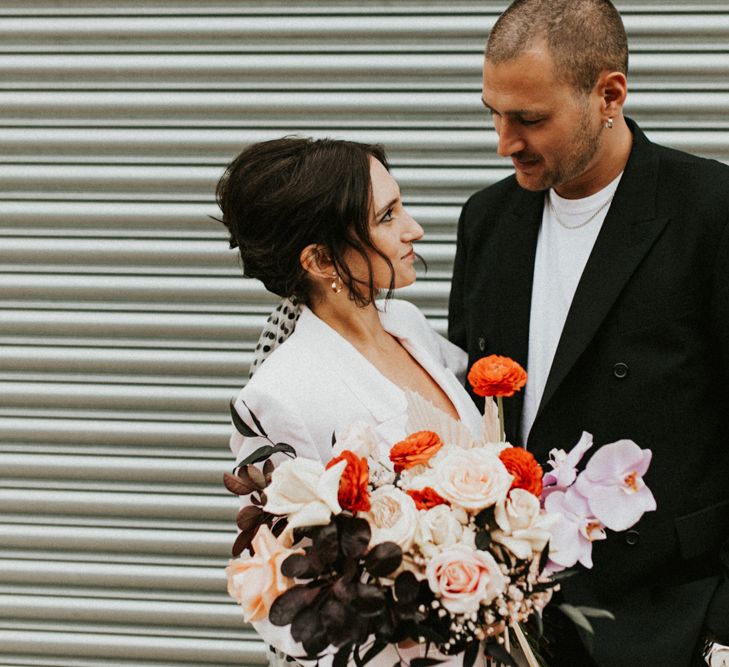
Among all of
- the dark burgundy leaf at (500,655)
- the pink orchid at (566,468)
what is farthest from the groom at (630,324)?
the dark burgundy leaf at (500,655)

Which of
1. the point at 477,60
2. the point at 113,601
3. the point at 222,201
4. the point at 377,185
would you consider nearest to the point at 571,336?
the point at 377,185

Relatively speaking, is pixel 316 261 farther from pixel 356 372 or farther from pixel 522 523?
pixel 522 523

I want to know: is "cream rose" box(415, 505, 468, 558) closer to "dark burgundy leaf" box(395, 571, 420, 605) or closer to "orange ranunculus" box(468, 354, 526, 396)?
"dark burgundy leaf" box(395, 571, 420, 605)

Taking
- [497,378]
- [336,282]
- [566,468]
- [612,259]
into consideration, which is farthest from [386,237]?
[566,468]

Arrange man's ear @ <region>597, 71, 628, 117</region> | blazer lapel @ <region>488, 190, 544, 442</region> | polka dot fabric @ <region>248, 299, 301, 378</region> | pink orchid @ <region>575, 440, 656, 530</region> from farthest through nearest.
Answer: polka dot fabric @ <region>248, 299, 301, 378</region>
blazer lapel @ <region>488, 190, 544, 442</region>
man's ear @ <region>597, 71, 628, 117</region>
pink orchid @ <region>575, 440, 656, 530</region>

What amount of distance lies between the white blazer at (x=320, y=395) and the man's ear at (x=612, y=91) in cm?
80

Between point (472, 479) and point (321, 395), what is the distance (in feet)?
Result: 2.44

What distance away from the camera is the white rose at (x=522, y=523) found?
4.47ft

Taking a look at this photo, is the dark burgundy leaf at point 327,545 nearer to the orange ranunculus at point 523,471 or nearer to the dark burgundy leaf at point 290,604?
the dark burgundy leaf at point 290,604

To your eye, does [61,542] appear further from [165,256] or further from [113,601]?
[165,256]

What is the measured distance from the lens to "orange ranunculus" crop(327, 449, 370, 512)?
4.47 feet

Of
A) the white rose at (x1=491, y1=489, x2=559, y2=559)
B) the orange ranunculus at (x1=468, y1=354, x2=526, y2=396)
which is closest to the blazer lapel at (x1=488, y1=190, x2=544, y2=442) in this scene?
the orange ranunculus at (x1=468, y1=354, x2=526, y2=396)

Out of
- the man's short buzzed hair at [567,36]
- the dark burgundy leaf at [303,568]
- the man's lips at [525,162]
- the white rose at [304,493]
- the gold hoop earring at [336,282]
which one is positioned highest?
the man's short buzzed hair at [567,36]

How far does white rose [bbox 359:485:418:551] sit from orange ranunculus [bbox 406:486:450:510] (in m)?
0.02
